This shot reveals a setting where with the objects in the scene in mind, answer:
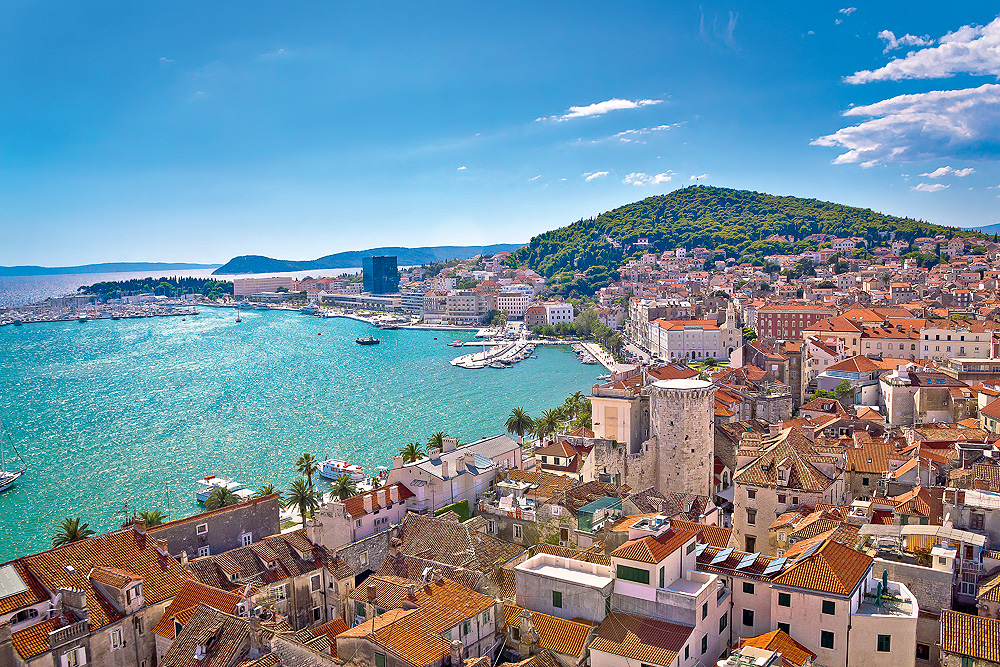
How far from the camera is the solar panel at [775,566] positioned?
404 inches

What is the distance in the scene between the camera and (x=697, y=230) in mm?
139500

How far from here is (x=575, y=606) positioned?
1055cm

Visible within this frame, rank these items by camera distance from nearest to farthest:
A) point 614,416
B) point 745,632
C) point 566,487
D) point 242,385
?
point 745,632
point 566,487
point 614,416
point 242,385

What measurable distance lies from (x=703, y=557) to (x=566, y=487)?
22.7ft

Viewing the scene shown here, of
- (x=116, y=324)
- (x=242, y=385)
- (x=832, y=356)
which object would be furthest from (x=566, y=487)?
(x=116, y=324)

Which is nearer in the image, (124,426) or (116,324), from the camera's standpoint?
(124,426)

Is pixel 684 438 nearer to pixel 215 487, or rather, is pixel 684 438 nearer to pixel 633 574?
pixel 633 574

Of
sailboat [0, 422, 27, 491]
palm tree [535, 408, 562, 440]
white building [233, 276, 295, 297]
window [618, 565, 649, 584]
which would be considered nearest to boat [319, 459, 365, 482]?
palm tree [535, 408, 562, 440]

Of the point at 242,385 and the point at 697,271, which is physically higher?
the point at 697,271

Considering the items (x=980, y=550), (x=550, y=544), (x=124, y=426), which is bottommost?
(x=124, y=426)

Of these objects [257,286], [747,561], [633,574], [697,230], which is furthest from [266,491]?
[257,286]

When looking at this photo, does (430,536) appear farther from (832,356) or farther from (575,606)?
(832,356)

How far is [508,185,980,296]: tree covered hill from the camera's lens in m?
117

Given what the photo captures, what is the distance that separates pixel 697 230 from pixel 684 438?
125m
